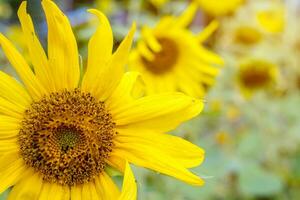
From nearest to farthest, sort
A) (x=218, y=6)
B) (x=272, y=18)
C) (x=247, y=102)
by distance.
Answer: (x=218, y=6), (x=247, y=102), (x=272, y=18)

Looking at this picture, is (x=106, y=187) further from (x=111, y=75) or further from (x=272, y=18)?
(x=272, y=18)

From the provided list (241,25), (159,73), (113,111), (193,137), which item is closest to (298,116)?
(241,25)

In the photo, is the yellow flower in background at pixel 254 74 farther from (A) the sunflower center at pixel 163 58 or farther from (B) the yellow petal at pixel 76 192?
(B) the yellow petal at pixel 76 192

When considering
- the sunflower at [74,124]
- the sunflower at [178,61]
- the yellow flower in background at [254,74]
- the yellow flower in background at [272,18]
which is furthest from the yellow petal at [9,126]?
the yellow flower in background at [272,18]

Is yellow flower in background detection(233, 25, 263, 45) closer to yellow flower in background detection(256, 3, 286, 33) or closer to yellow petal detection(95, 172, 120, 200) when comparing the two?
yellow flower in background detection(256, 3, 286, 33)

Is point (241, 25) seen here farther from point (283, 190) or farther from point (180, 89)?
point (180, 89)

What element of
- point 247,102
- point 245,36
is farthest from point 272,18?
point 247,102
